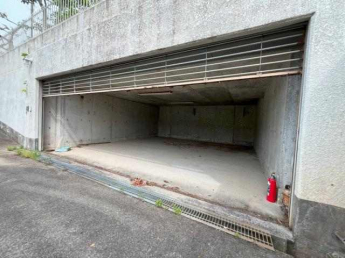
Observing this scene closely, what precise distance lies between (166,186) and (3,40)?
31.4ft

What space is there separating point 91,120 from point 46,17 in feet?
11.5

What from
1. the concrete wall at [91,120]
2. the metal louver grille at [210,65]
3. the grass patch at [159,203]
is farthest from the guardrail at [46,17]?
the grass patch at [159,203]

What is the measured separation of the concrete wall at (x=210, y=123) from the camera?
8406 mm

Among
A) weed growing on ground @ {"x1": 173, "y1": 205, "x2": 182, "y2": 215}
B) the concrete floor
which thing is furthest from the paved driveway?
the concrete floor

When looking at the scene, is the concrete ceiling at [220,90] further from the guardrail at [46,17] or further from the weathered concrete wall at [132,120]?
the guardrail at [46,17]

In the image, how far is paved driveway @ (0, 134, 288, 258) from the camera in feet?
4.92

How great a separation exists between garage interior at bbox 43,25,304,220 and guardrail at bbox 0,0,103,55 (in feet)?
5.29

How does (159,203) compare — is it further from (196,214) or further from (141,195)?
(196,214)

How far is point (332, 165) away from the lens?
1.44 m

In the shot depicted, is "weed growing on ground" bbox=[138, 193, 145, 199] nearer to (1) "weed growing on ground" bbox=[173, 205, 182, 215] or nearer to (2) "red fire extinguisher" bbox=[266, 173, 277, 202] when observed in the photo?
(1) "weed growing on ground" bbox=[173, 205, 182, 215]

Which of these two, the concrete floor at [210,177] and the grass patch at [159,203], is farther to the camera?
the concrete floor at [210,177]

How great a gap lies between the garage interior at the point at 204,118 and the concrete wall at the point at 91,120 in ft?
0.11

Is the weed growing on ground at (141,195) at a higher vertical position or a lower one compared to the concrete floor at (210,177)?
lower

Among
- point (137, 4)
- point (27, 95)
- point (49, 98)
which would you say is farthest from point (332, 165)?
point (27, 95)
